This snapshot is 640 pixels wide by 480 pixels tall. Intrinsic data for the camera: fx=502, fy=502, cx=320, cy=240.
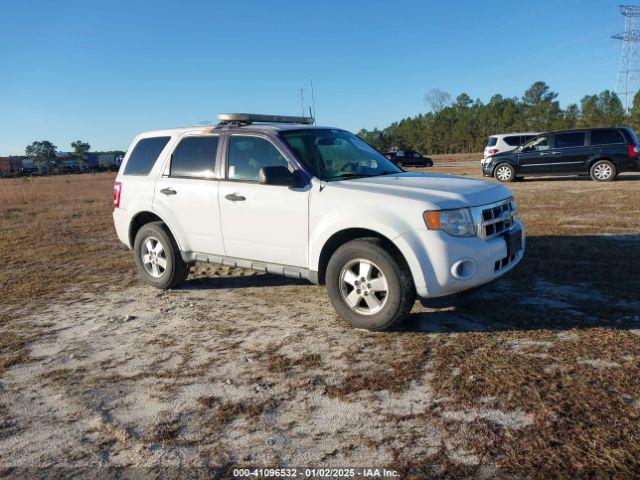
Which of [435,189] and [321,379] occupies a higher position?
[435,189]

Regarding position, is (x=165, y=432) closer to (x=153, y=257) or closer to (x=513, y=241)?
(x=513, y=241)

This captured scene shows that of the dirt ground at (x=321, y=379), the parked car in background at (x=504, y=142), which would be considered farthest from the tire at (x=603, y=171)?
the dirt ground at (x=321, y=379)

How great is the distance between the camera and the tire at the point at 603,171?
15953mm

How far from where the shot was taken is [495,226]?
433 cm

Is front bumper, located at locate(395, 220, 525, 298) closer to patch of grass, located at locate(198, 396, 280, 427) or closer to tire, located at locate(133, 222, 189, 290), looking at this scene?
patch of grass, located at locate(198, 396, 280, 427)

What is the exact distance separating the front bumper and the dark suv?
14.4m

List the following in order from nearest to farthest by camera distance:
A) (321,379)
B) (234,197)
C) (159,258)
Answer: (321,379) < (234,197) < (159,258)

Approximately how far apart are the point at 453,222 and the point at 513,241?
0.86 meters

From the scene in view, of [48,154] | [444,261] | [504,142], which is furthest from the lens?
[48,154]

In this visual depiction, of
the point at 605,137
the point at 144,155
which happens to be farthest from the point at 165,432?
the point at 605,137

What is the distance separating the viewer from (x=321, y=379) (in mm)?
3484

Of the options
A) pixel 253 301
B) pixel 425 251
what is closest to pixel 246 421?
pixel 425 251

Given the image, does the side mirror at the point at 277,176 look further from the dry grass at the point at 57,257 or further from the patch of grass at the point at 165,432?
the dry grass at the point at 57,257

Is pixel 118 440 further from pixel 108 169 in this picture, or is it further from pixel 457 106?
pixel 457 106
